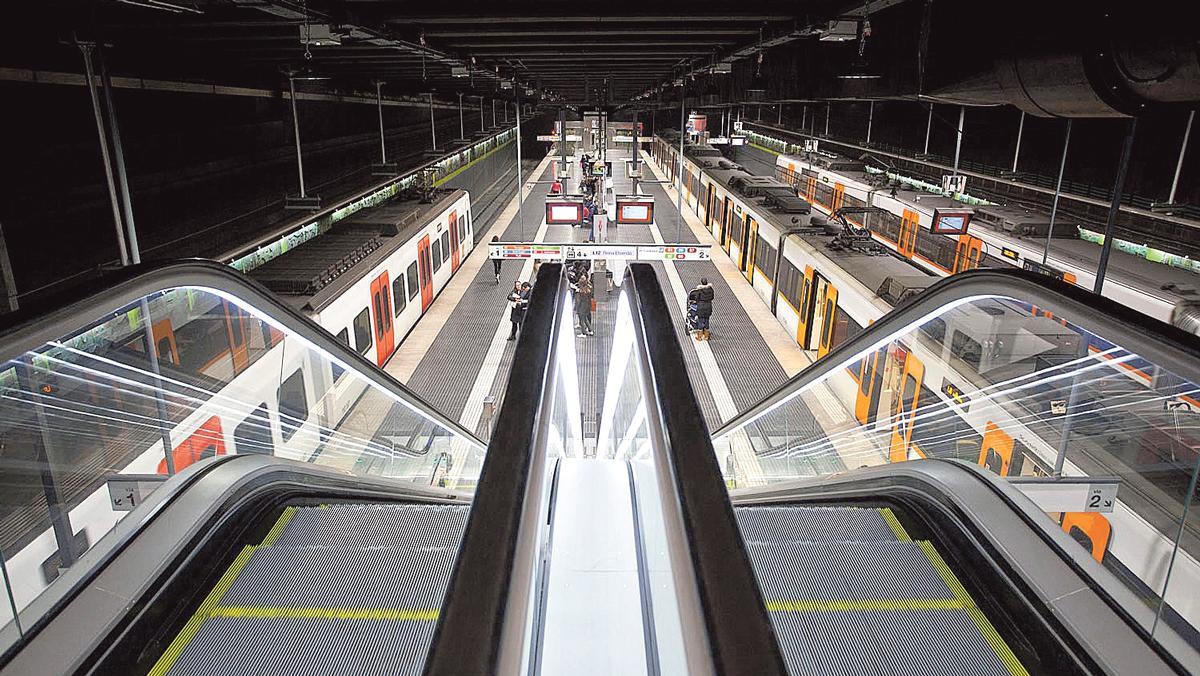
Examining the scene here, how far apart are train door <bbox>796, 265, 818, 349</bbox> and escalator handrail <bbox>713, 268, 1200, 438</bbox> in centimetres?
766

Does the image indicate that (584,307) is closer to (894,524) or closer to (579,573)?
(894,524)

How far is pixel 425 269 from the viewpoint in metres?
13.9

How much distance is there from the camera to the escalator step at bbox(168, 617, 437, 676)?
1.83 metres

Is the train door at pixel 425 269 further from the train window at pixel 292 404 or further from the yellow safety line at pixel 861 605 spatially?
the yellow safety line at pixel 861 605

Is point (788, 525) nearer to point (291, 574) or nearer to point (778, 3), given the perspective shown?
point (291, 574)

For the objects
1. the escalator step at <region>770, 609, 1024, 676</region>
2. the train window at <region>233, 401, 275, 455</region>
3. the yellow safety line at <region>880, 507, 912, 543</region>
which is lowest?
the train window at <region>233, 401, 275, 455</region>

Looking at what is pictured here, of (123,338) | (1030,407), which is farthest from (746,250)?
(123,338)

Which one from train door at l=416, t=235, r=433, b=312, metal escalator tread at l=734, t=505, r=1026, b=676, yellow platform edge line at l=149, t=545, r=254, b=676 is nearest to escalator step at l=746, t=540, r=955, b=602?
metal escalator tread at l=734, t=505, r=1026, b=676

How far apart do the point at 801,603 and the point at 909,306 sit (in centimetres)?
144

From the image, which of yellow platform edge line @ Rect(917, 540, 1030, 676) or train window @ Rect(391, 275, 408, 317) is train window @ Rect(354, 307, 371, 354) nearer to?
train window @ Rect(391, 275, 408, 317)

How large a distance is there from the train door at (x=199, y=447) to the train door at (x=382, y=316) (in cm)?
575

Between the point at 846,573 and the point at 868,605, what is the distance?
10.0 inches

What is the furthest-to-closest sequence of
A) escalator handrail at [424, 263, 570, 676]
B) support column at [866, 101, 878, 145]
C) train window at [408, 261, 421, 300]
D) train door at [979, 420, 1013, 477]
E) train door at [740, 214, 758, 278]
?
support column at [866, 101, 878, 145] < train door at [740, 214, 758, 278] < train window at [408, 261, 421, 300] < train door at [979, 420, 1013, 477] < escalator handrail at [424, 263, 570, 676]

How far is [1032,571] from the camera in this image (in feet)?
7.27
